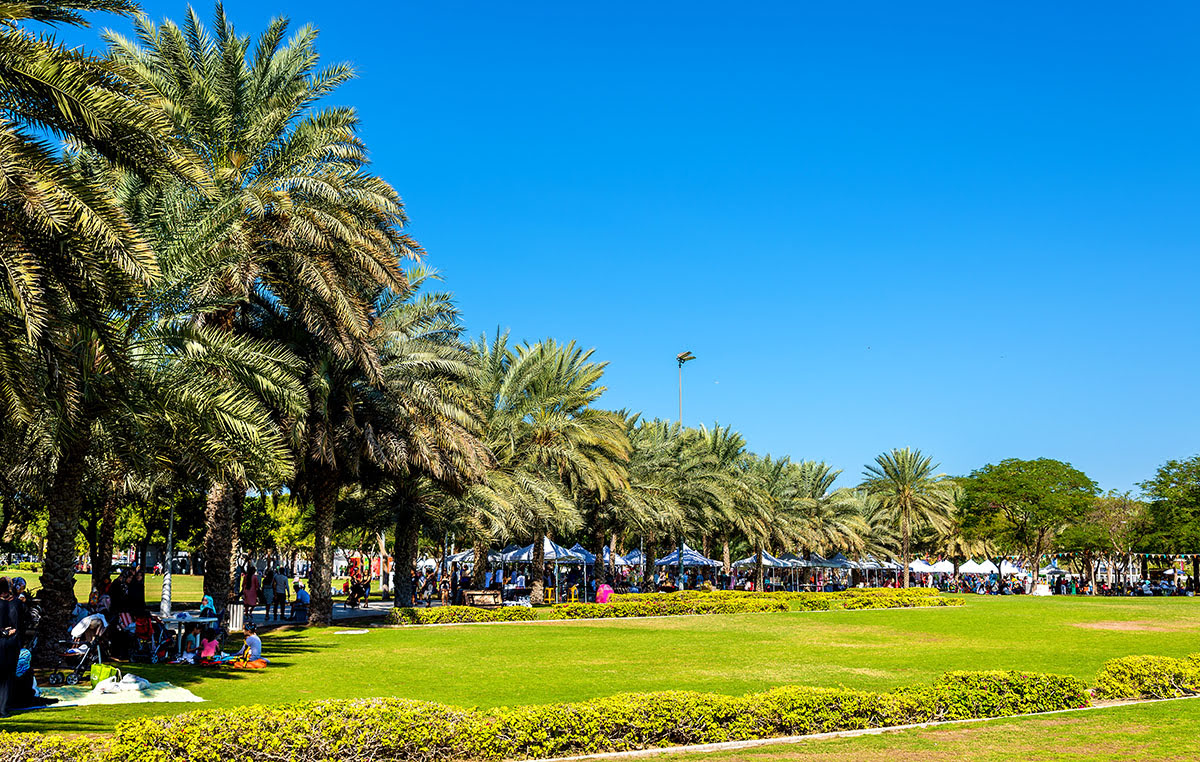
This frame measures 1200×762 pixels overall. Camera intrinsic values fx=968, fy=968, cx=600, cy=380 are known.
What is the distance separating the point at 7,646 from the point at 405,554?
77.0ft

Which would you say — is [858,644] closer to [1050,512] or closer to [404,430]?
[404,430]

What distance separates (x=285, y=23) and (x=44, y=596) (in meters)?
13.0

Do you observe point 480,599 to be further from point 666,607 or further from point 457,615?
point 666,607

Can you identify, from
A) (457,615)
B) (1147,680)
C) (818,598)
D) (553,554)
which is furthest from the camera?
(553,554)

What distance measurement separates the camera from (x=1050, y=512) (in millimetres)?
66062

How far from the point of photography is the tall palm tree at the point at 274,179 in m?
20.2

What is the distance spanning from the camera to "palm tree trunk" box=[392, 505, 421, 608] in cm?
3356

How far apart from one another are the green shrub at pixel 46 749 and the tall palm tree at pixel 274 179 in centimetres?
1077

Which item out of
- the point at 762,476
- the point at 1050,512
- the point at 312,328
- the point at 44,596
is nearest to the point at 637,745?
the point at 44,596

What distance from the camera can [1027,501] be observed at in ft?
221

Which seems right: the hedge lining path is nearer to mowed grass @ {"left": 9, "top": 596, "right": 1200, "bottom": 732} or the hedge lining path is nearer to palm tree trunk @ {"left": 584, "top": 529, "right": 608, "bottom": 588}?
mowed grass @ {"left": 9, "top": 596, "right": 1200, "bottom": 732}

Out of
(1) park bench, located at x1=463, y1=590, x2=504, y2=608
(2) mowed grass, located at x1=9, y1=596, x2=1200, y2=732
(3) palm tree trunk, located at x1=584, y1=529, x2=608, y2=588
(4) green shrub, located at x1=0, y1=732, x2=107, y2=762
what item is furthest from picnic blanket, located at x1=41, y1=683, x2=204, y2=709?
(3) palm tree trunk, located at x1=584, y1=529, x2=608, y2=588

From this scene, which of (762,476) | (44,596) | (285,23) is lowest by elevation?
(44,596)

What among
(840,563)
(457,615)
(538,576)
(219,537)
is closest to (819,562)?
(840,563)
